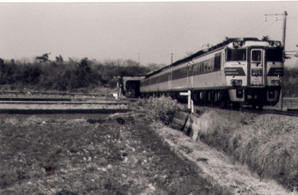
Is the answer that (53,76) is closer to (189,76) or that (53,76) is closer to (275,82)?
(189,76)

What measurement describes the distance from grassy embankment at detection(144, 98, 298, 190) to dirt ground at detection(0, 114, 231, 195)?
1.48 metres

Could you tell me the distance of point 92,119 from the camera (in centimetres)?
1316

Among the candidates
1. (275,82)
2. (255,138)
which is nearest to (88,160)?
(255,138)

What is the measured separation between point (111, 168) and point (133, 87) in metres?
40.4

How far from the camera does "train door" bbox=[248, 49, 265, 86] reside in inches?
591

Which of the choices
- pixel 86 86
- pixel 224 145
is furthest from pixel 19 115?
pixel 86 86

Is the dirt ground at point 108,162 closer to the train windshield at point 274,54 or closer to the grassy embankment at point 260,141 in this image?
the grassy embankment at point 260,141

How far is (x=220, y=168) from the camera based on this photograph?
8.89 metres

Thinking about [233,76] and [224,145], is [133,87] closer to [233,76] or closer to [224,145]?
[233,76]

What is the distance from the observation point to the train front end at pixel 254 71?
1504 centimetres

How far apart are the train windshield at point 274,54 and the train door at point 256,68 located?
263 millimetres

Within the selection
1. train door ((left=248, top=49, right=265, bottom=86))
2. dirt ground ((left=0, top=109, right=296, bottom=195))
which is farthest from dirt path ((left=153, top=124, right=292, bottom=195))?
train door ((left=248, top=49, right=265, bottom=86))

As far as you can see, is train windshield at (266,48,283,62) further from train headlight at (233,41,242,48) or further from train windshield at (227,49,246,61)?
train headlight at (233,41,242,48)

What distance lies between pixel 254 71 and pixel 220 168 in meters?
7.23
